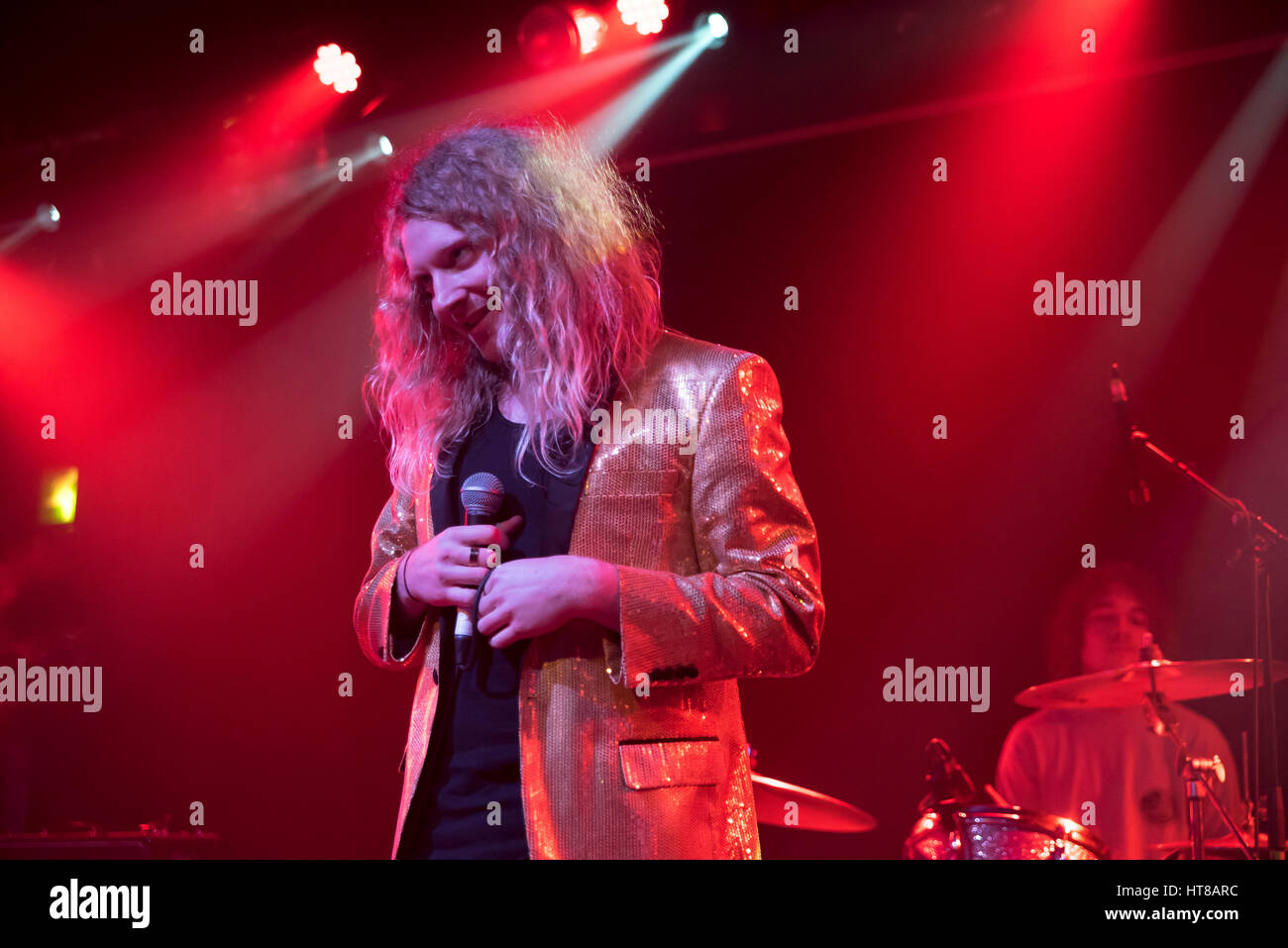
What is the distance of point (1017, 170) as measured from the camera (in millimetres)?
4207

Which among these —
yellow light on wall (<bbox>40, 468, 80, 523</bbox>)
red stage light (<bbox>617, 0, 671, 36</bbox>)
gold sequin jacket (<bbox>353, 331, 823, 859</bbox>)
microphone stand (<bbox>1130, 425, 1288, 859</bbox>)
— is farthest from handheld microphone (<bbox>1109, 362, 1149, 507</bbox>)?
yellow light on wall (<bbox>40, 468, 80, 523</bbox>)

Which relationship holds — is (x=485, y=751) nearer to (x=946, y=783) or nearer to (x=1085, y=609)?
(x=946, y=783)

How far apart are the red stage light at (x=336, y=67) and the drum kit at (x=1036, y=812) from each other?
9.14 ft

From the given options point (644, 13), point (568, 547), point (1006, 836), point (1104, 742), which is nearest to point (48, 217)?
point (644, 13)

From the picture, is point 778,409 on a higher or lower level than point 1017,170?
lower

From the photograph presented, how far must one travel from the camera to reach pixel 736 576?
1.62 metres

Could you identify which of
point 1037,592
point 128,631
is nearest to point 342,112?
point 128,631

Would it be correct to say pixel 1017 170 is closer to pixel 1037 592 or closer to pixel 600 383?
pixel 1037 592

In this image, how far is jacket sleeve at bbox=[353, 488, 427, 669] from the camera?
1.77m

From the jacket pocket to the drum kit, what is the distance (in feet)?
4.22

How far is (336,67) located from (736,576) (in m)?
3.22

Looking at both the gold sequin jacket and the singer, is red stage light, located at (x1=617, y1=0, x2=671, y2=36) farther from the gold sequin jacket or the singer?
the gold sequin jacket

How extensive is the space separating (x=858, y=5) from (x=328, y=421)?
2.62 meters

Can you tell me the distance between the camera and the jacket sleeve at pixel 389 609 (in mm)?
1771
